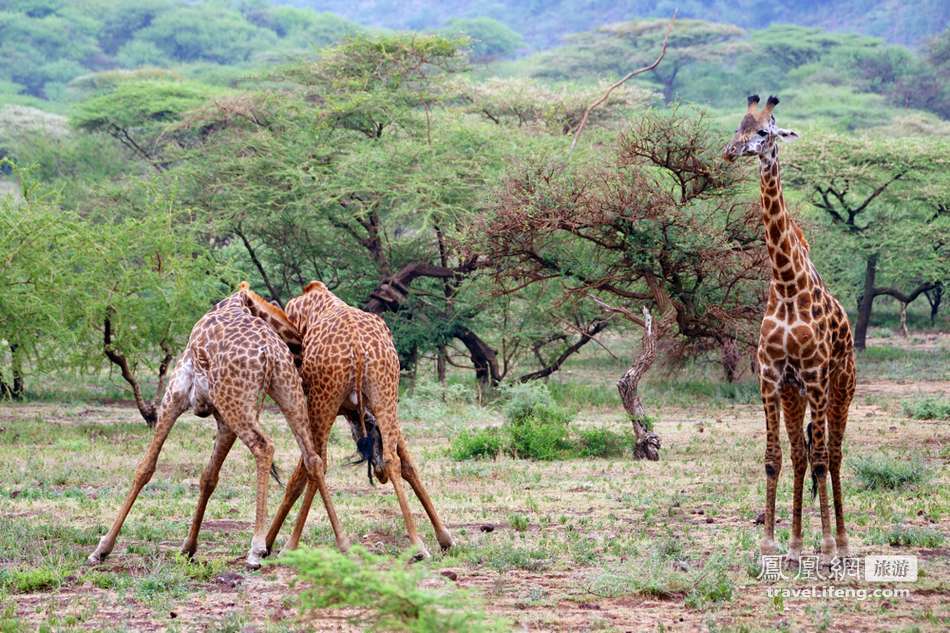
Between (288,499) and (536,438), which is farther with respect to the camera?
(536,438)

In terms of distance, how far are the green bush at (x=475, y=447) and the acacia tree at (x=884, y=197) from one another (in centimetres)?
1380

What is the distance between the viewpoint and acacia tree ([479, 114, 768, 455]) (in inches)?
557

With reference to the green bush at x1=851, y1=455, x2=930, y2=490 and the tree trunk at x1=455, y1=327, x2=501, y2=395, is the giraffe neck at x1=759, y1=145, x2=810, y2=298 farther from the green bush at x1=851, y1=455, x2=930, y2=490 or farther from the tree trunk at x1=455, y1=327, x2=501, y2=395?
the tree trunk at x1=455, y1=327, x2=501, y2=395

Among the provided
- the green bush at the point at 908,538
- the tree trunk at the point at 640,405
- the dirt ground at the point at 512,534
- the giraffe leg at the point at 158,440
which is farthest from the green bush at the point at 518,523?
the tree trunk at the point at 640,405

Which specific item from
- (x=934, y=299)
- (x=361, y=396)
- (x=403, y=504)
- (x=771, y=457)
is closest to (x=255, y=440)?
(x=361, y=396)

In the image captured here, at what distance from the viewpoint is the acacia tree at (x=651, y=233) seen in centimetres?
1414

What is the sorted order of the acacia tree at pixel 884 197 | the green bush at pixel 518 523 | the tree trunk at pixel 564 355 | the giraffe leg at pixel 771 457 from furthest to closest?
the acacia tree at pixel 884 197
the tree trunk at pixel 564 355
the green bush at pixel 518 523
the giraffe leg at pixel 771 457

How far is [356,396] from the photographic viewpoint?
26.3 feet

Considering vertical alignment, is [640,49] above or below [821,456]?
above

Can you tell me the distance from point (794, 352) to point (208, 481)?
398cm

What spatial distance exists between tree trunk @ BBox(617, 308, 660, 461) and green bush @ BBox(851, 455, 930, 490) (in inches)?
116

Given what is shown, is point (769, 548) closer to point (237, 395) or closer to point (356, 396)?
point (356, 396)

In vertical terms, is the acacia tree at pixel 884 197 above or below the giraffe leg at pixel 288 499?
above

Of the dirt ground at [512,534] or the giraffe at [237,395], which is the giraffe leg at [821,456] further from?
the giraffe at [237,395]
